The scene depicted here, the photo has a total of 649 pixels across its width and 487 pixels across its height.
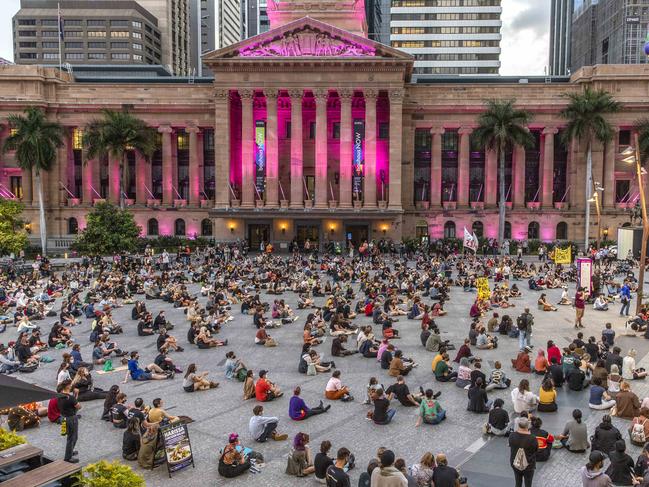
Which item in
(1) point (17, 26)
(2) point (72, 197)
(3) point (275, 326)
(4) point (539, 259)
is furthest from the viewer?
(1) point (17, 26)

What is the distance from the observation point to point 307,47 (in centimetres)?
5988

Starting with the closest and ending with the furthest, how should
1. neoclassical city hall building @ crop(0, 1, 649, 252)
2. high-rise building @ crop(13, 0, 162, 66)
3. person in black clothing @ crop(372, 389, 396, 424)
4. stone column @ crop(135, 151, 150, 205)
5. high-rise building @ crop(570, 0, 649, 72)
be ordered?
person in black clothing @ crop(372, 389, 396, 424), neoclassical city hall building @ crop(0, 1, 649, 252), stone column @ crop(135, 151, 150, 205), high-rise building @ crop(570, 0, 649, 72), high-rise building @ crop(13, 0, 162, 66)

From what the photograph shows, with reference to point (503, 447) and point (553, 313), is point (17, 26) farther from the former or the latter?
point (503, 447)

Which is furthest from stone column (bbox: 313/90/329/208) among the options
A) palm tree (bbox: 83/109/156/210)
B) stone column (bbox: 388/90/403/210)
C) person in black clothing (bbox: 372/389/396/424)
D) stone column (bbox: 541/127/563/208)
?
person in black clothing (bbox: 372/389/396/424)

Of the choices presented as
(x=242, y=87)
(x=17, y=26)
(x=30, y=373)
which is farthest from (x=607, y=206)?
(x=17, y=26)

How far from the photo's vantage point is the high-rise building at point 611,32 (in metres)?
88.5

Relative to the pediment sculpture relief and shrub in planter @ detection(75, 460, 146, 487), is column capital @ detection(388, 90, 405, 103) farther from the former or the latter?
shrub in planter @ detection(75, 460, 146, 487)

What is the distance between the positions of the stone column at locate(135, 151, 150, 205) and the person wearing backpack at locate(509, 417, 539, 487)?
209ft

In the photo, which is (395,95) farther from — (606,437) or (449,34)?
(449,34)

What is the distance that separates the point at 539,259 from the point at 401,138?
65.0 feet

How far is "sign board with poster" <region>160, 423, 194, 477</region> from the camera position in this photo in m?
12.5

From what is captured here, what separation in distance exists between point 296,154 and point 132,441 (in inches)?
1982

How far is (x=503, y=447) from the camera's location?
14.0 metres

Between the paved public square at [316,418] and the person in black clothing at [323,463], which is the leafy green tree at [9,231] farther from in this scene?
the person in black clothing at [323,463]
